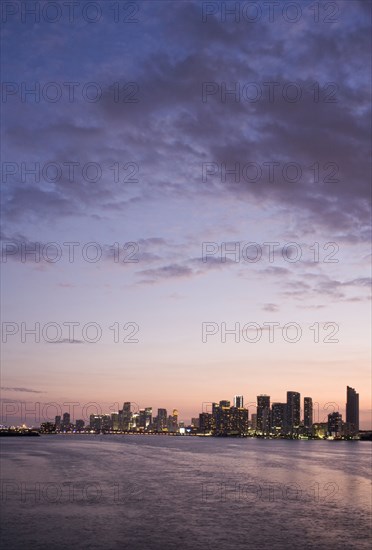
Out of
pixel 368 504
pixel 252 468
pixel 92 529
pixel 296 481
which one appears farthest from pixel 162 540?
pixel 252 468

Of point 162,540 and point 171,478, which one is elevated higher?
point 162,540

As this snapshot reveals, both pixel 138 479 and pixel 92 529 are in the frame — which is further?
pixel 138 479

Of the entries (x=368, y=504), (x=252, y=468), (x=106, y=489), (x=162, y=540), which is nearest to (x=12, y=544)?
(x=162, y=540)

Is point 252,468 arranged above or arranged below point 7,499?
below

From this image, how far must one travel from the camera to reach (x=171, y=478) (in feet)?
305

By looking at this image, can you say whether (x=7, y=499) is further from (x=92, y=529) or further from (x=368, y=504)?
(x=368, y=504)

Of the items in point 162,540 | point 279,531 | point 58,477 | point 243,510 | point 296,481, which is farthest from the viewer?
point 296,481

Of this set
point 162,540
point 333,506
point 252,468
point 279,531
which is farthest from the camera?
point 252,468

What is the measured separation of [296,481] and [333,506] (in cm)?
2785

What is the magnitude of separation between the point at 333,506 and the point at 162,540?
28.3 m

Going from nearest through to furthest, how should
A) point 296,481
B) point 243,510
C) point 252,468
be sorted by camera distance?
point 243,510
point 296,481
point 252,468

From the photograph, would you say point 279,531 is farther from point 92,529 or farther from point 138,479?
point 138,479

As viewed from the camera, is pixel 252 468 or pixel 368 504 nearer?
pixel 368 504

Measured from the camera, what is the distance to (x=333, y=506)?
221ft
